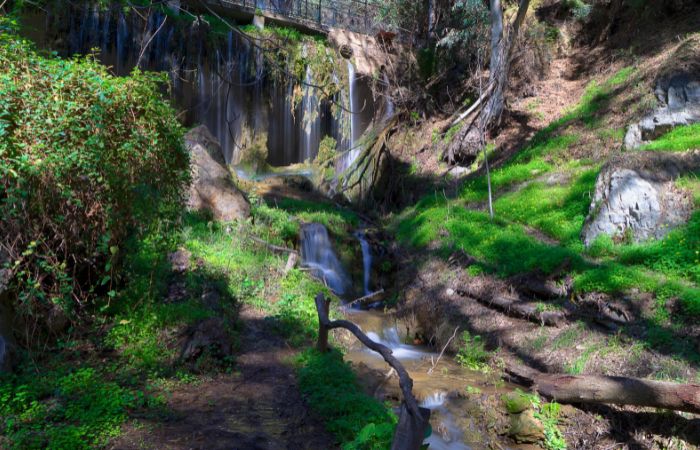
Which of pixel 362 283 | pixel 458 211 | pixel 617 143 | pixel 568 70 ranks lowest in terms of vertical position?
pixel 362 283

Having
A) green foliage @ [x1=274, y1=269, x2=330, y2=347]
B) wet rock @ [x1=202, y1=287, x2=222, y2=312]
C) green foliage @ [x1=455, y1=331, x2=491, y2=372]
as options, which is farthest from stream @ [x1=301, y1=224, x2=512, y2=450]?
wet rock @ [x1=202, y1=287, x2=222, y2=312]

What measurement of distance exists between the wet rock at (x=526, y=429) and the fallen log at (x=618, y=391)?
0.52m

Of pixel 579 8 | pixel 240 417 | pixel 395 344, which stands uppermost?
pixel 579 8

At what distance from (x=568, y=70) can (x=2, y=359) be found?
1980 centimetres

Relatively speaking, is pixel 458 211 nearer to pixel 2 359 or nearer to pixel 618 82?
pixel 618 82

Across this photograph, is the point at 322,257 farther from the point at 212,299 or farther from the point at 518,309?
the point at 518,309

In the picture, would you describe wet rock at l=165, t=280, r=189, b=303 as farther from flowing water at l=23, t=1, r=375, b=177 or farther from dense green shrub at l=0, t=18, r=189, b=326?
flowing water at l=23, t=1, r=375, b=177

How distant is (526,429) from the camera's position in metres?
5.61

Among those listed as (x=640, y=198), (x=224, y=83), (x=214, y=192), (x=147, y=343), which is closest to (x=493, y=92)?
(x=640, y=198)

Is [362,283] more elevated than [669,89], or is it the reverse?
[669,89]

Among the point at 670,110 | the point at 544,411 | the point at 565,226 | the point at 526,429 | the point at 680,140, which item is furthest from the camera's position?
the point at 670,110

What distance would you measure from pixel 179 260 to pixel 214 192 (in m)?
3.19

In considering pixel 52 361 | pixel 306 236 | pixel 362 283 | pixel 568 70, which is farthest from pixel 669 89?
pixel 52 361

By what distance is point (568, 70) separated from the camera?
18531 mm
